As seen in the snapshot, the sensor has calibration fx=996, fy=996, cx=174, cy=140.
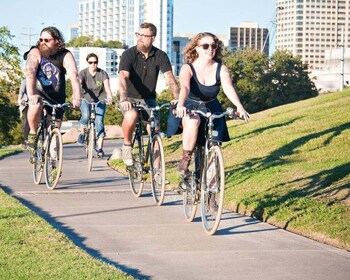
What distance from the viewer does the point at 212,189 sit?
872cm

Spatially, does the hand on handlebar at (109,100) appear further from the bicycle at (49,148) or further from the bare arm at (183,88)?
the bare arm at (183,88)

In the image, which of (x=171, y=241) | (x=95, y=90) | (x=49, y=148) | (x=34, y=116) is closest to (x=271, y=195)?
(x=171, y=241)

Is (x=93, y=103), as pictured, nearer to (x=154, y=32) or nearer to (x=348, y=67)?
(x=154, y=32)

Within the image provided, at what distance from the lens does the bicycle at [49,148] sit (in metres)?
12.2

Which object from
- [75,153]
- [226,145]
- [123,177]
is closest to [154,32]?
[123,177]

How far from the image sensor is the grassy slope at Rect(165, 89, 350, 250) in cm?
909

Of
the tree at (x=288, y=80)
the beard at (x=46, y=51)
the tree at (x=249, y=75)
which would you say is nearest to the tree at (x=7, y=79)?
the tree at (x=249, y=75)

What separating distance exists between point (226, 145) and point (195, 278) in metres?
9.77

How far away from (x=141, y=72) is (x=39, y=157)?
2.12 m

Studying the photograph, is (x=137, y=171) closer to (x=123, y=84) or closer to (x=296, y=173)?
(x=123, y=84)

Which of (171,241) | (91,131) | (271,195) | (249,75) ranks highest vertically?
(249,75)

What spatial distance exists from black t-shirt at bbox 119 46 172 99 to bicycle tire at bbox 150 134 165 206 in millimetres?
764

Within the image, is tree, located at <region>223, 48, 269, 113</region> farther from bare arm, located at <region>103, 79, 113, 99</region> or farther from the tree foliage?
bare arm, located at <region>103, 79, 113, 99</region>

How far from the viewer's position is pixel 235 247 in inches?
312
